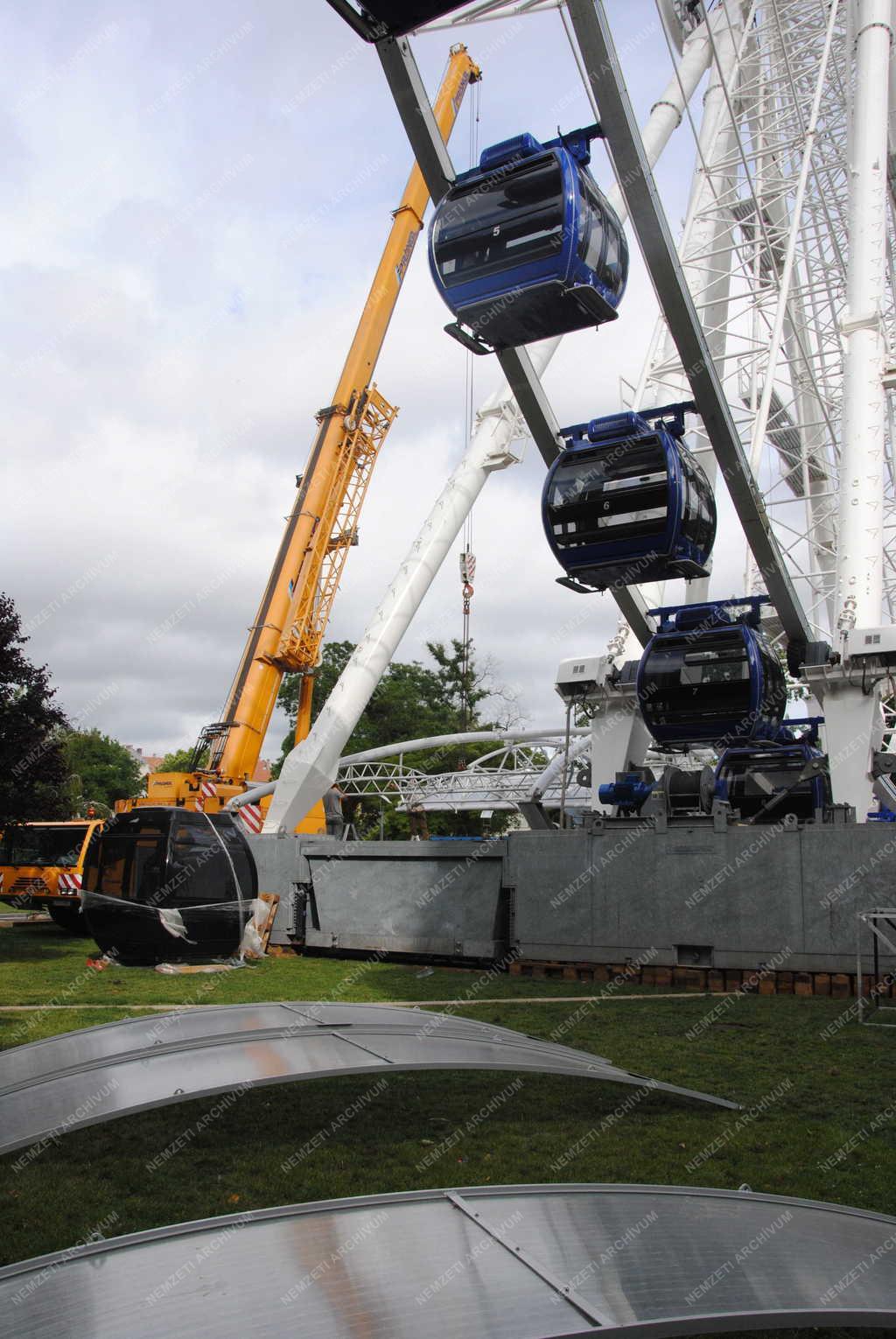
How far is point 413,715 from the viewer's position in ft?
208

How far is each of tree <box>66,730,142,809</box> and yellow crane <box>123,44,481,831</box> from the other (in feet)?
213

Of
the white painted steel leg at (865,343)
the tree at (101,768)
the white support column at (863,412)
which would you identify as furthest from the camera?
the tree at (101,768)

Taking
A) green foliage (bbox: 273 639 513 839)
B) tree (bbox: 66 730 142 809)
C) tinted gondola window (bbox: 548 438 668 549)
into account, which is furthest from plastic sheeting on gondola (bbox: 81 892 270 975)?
tree (bbox: 66 730 142 809)

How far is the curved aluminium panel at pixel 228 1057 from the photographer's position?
4.61 metres

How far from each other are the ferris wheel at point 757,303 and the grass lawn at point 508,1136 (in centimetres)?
670

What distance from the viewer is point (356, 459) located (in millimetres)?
24031

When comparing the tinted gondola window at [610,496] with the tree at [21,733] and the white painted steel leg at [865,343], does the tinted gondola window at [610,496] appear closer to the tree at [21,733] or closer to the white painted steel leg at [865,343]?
the white painted steel leg at [865,343]

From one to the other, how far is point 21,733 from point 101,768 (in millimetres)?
74561

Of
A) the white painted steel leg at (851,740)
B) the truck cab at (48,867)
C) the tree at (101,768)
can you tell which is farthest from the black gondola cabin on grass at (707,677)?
the tree at (101,768)

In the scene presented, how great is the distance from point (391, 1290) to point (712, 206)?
25112mm

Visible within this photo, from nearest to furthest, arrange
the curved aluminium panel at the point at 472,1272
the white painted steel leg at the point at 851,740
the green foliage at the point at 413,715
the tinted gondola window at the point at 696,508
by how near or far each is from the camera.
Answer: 1. the curved aluminium panel at the point at 472,1272
2. the tinted gondola window at the point at 696,508
3. the white painted steel leg at the point at 851,740
4. the green foliage at the point at 413,715

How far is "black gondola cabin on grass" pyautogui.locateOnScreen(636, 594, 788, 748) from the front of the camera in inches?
598

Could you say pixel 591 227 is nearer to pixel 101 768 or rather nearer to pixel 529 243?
pixel 529 243

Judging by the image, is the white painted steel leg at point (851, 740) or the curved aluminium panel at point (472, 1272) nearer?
the curved aluminium panel at point (472, 1272)
